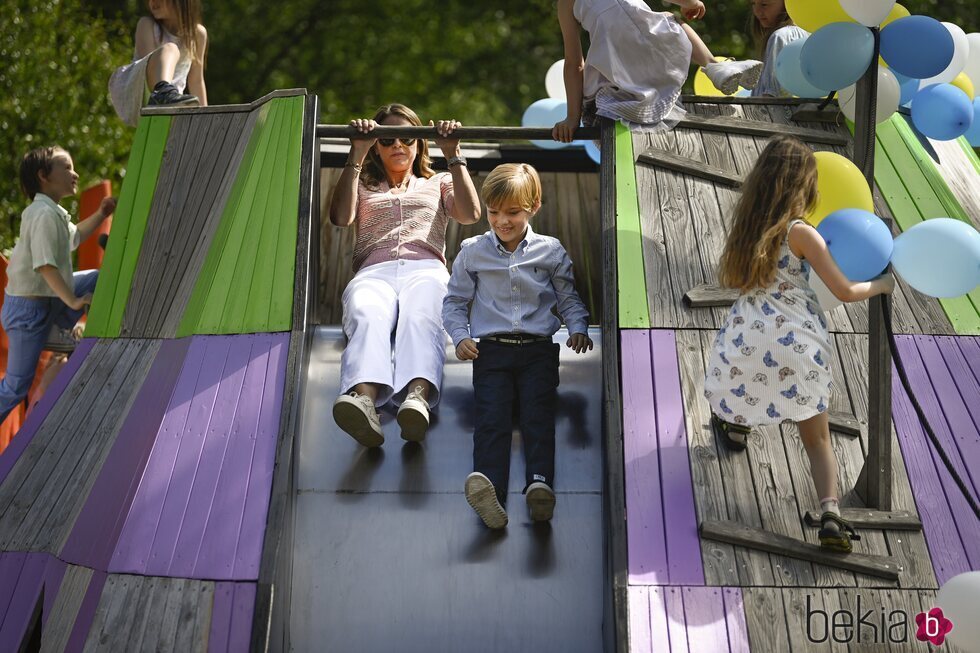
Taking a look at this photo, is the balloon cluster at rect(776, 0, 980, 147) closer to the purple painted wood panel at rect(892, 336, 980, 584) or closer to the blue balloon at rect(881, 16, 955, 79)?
the blue balloon at rect(881, 16, 955, 79)

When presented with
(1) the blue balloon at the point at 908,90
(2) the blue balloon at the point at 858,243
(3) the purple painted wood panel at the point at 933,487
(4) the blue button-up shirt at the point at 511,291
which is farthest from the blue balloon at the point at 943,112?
(4) the blue button-up shirt at the point at 511,291

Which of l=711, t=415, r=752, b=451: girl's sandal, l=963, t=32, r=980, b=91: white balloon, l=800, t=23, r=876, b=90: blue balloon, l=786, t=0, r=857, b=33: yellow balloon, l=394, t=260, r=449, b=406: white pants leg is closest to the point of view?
l=800, t=23, r=876, b=90: blue balloon

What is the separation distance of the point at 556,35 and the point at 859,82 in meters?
13.8

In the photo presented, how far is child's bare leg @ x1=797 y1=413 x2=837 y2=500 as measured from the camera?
4.11 metres

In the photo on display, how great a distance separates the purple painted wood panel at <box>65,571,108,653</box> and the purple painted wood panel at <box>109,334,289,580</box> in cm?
12

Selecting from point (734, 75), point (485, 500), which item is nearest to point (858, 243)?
point (485, 500)

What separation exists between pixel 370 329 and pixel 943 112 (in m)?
2.70

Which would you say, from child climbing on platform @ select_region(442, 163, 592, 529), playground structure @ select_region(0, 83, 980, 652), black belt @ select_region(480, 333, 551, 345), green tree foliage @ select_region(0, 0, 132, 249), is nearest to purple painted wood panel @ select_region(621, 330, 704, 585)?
playground structure @ select_region(0, 83, 980, 652)

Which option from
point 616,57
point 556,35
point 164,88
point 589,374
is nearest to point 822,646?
point 589,374

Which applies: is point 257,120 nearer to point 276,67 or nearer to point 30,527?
point 30,527

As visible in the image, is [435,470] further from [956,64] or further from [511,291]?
[956,64]

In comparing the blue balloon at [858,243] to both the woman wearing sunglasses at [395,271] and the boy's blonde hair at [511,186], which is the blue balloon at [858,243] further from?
the woman wearing sunglasses at [395,271]

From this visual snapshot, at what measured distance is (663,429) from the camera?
4.45 meters

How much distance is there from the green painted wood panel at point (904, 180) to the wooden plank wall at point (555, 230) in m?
2.29
